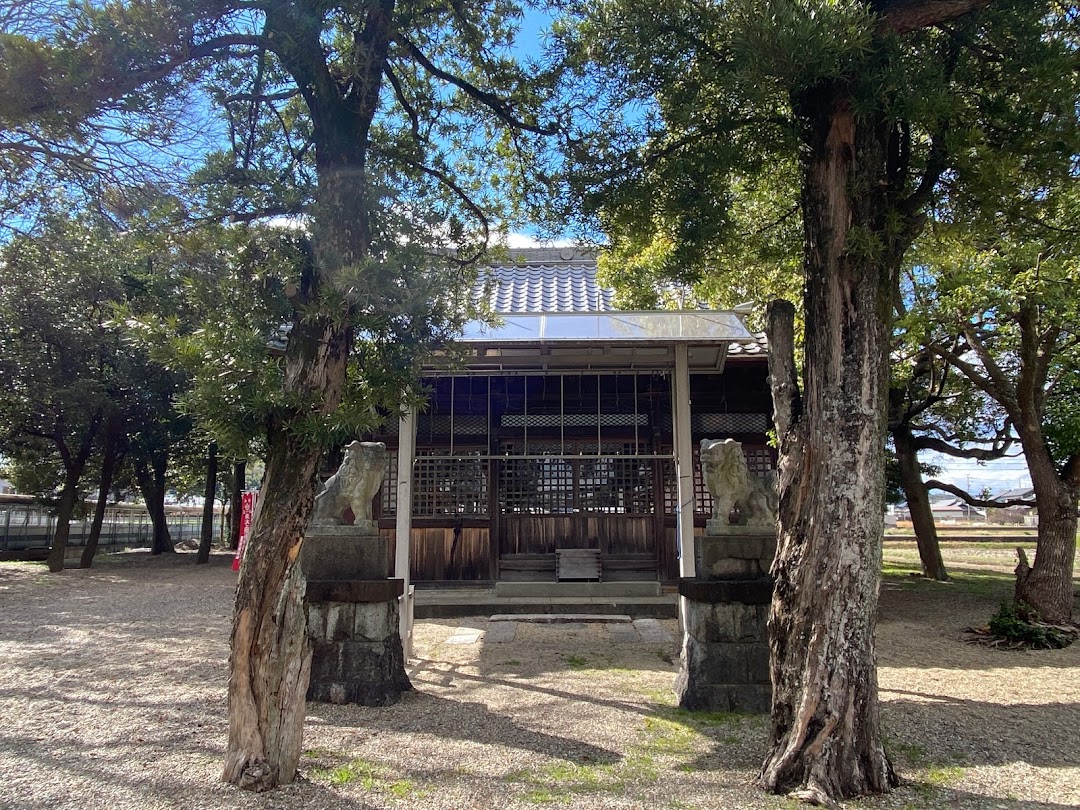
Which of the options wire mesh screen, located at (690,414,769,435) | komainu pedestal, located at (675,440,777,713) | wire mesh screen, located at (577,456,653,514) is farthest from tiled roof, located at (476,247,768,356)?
komainu pedestal, located at (675,440,777,713)

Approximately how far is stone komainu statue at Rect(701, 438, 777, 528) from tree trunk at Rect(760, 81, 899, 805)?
207 centimetres

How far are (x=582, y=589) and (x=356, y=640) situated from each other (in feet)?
18.2

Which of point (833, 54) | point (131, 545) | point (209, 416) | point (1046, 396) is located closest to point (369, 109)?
point (209, 416)

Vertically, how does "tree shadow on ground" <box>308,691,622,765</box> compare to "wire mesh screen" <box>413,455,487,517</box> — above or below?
below

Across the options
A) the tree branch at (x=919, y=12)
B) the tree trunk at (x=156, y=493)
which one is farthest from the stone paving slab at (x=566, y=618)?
the tree trunk at (x=156, y=493)

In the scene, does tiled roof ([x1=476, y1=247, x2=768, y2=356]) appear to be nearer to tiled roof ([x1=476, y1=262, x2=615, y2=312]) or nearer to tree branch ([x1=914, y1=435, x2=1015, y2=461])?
tiled roof ([x1=476, y1=262, x2=615, y2=312])

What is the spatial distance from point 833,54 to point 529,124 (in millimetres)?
2840

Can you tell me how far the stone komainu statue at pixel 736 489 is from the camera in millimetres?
6082

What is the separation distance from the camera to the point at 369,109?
4.32m

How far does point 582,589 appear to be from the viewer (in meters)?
10.8

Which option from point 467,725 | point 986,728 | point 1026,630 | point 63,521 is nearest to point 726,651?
point 986,728

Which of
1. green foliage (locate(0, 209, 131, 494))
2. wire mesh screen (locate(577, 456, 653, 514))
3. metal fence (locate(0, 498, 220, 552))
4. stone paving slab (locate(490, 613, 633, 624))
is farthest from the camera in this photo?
metal fence (locate(0, 498, 220, 552))

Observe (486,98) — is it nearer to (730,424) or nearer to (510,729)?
(510,729)

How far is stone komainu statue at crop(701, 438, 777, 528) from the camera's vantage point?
6082 mm
